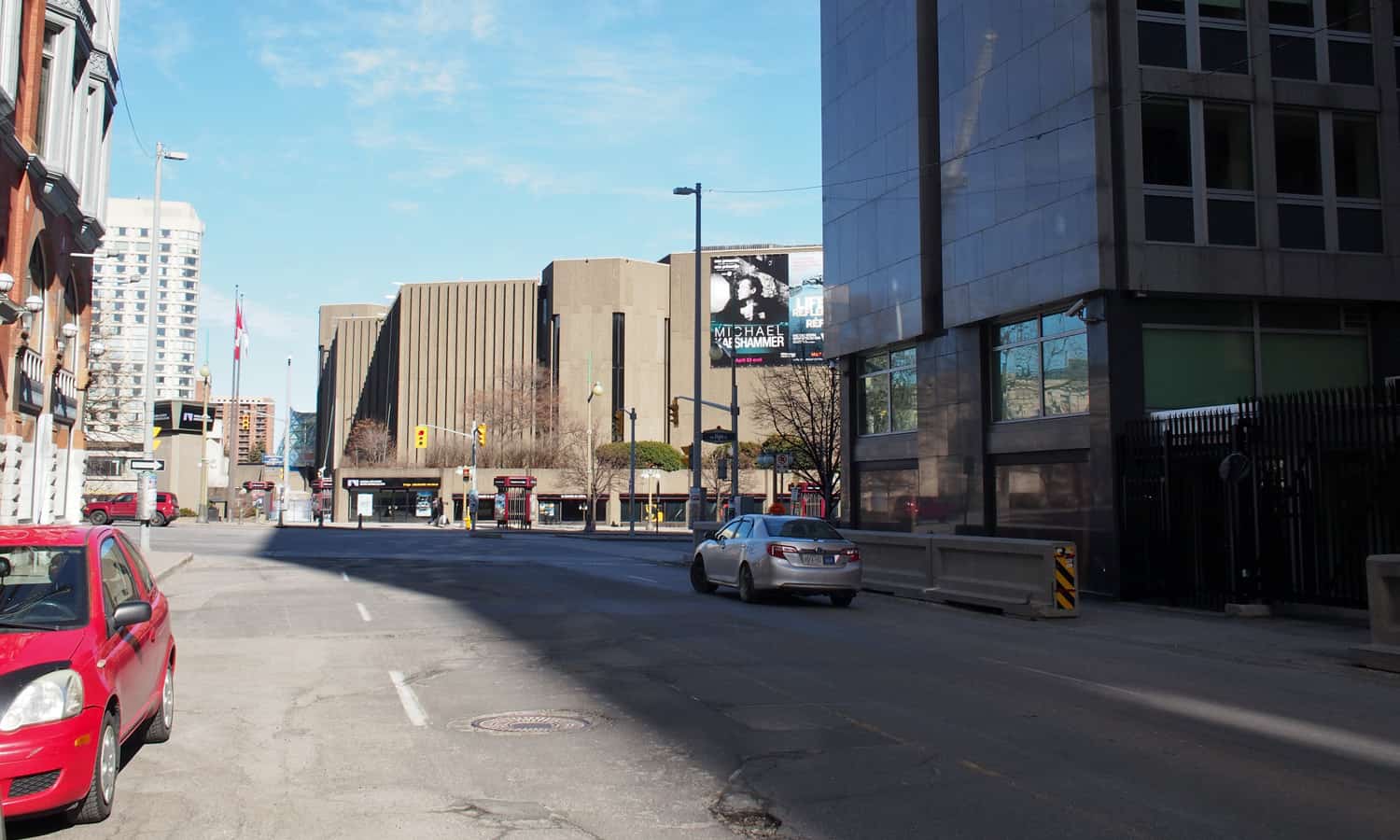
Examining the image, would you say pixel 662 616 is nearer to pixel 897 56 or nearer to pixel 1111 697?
pixel 1111 697

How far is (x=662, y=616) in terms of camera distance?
17.3 metres

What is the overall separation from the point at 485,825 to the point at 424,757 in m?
1.84

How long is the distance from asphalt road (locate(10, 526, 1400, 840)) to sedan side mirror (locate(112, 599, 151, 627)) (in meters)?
1.05

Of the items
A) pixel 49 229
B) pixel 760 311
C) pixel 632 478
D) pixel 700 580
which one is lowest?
pixel 700 580

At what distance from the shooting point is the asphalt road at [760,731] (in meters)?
6.54

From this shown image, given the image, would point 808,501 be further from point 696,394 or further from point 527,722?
point 527,722

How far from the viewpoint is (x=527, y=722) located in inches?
363

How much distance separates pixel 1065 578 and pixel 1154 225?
8556mm

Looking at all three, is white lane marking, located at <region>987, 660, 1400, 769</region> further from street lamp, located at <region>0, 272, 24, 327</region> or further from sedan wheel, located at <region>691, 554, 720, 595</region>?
street lamp, located at <region>0, 272, 24, 327</region>

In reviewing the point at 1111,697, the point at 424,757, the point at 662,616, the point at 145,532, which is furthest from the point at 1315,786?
the point at 145,532

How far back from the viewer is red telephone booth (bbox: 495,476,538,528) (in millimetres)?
77000

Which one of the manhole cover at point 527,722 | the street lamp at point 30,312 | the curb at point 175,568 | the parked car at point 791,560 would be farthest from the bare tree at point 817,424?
the manhole cover at point 527,722

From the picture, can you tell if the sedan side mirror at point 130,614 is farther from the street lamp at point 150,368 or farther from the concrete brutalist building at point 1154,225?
the street lamp at point 150,368

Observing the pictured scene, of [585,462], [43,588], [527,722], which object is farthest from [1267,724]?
[585,462]
